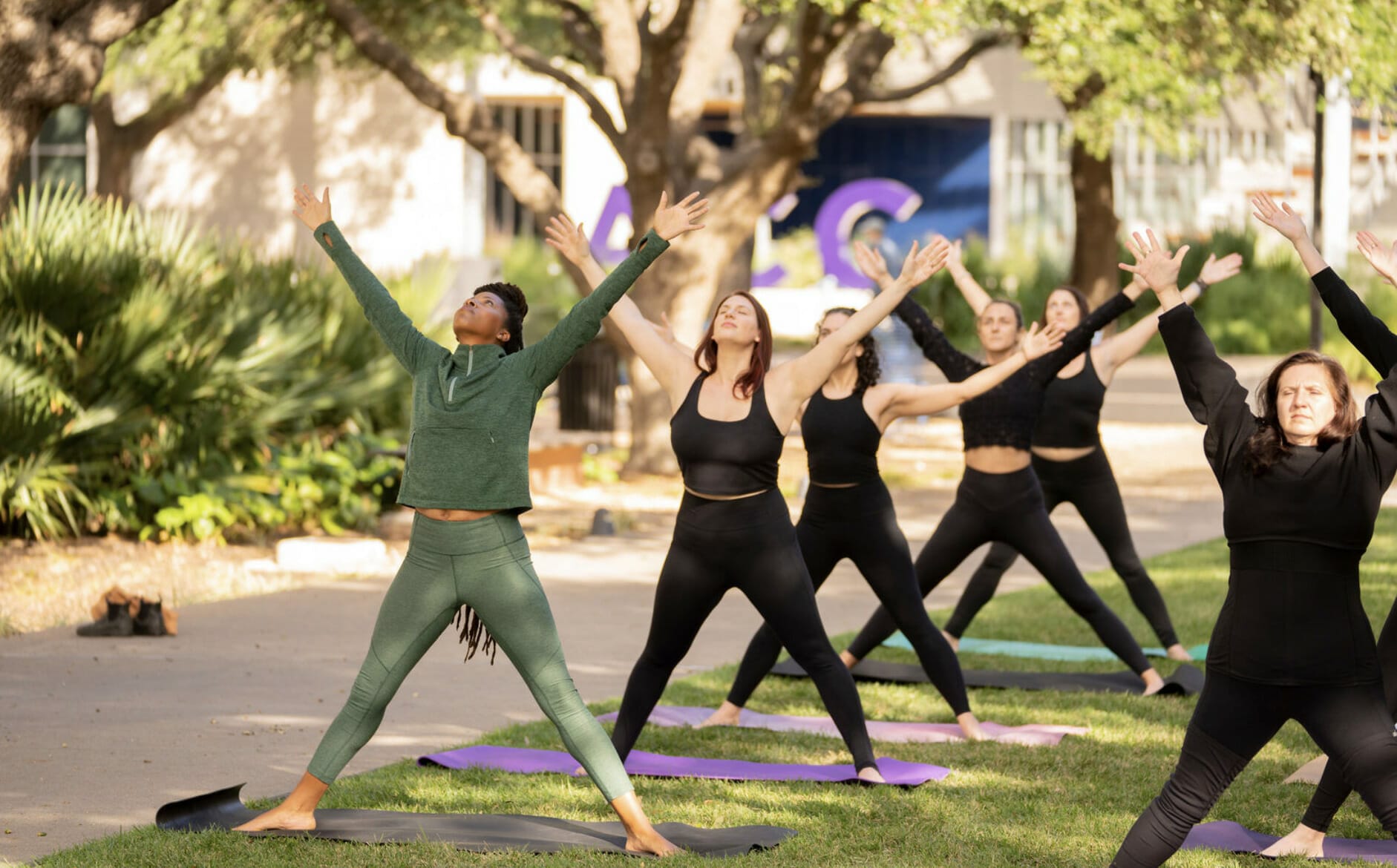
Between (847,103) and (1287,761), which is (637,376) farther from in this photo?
(1287,761)

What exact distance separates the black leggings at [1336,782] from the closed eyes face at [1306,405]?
0.91 meters

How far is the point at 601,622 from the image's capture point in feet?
33.0

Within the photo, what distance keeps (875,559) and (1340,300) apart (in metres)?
2.52

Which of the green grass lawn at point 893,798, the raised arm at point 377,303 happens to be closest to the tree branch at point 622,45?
the green grass lawn at point 893,798

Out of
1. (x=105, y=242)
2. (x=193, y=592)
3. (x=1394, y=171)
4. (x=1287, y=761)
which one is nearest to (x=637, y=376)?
(x=105, y=242)

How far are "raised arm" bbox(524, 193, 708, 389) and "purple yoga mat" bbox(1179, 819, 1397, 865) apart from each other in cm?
246

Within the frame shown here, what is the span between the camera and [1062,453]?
8.85 metres

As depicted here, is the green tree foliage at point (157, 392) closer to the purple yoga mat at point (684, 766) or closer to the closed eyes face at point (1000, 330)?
the purple yoga mat at point (684, 766)

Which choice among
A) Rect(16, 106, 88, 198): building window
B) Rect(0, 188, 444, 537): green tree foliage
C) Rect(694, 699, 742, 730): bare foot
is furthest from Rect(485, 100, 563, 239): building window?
Rect(694, 699, 742, 730): bare foot

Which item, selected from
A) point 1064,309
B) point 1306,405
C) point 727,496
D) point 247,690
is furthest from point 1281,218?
point 247,690

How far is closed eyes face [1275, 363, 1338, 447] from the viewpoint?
477 cm

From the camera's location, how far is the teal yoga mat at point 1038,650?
923 centimetres

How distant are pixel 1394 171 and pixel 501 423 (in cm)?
5209

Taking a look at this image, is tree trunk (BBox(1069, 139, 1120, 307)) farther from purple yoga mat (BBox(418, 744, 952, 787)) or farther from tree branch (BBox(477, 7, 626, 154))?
purple yoga mat (BBox(418, 744, 952, 787))
